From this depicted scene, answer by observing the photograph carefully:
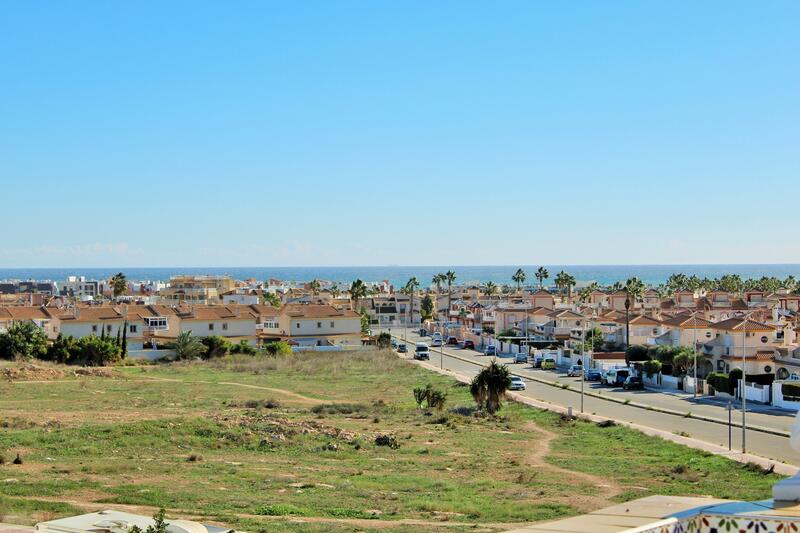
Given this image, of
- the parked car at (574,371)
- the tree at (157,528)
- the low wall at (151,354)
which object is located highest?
the tree at (157,528)

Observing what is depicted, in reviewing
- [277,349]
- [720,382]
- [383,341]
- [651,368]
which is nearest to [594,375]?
[651,368]

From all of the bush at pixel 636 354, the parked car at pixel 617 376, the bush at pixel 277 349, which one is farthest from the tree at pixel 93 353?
the bush at pixel 636 354

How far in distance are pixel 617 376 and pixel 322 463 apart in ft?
135

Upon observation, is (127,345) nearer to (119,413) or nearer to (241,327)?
(241,327)

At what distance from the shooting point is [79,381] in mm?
63594

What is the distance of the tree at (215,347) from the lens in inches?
3435

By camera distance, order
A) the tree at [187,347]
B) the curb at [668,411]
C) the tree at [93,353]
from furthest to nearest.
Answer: the tree at [187,347]
the tree at [93,353]
the curb at [668,411]

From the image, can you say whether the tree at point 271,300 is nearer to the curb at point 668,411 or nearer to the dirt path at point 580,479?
the curb at point 668,411

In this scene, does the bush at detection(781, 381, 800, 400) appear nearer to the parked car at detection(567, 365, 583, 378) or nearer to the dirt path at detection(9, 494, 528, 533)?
the parked car at detection(567, 365, 583, 378)

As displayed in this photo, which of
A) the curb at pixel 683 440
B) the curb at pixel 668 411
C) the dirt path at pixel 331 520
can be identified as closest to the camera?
the dirt path at pixel 331 520

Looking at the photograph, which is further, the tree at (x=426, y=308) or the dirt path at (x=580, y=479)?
the tree at (x=426, y=308)

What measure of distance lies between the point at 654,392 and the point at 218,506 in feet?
156

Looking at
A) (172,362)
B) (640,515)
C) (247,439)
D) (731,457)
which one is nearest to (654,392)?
(731,457)

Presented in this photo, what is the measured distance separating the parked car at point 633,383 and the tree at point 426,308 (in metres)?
91.2
